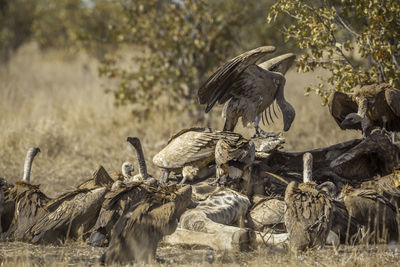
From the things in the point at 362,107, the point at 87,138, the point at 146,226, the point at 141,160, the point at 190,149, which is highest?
the point at 87,138

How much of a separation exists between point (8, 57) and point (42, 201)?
1851cm

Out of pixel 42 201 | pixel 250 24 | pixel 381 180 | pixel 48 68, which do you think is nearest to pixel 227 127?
pixel 381 180

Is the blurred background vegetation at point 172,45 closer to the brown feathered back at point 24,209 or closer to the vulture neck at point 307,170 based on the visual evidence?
the vulture neck at point 307,170

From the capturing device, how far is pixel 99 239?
18.4 feet

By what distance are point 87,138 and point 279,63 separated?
501 centimetres

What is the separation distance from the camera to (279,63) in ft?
24.8

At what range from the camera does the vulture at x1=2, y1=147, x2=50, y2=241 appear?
5969 mm

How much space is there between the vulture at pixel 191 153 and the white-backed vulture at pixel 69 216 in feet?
2.92

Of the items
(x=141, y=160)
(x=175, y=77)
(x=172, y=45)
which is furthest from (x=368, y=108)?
(x=172, y=45)

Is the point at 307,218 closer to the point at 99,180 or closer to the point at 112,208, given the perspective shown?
the point at 112,208

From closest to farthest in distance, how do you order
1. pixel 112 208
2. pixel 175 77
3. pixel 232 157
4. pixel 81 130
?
pixel 112 208 → pixel 232 157 → pixel 81 130 → pixel 175 77

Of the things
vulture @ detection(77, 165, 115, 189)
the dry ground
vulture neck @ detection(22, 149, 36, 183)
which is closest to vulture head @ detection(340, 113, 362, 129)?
the dry ground

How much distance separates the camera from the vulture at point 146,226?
15.6ft

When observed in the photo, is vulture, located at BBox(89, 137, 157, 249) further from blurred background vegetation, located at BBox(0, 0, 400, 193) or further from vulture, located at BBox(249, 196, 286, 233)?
blurred background vegetation, located at BBox(0, 0, 400, 193)
